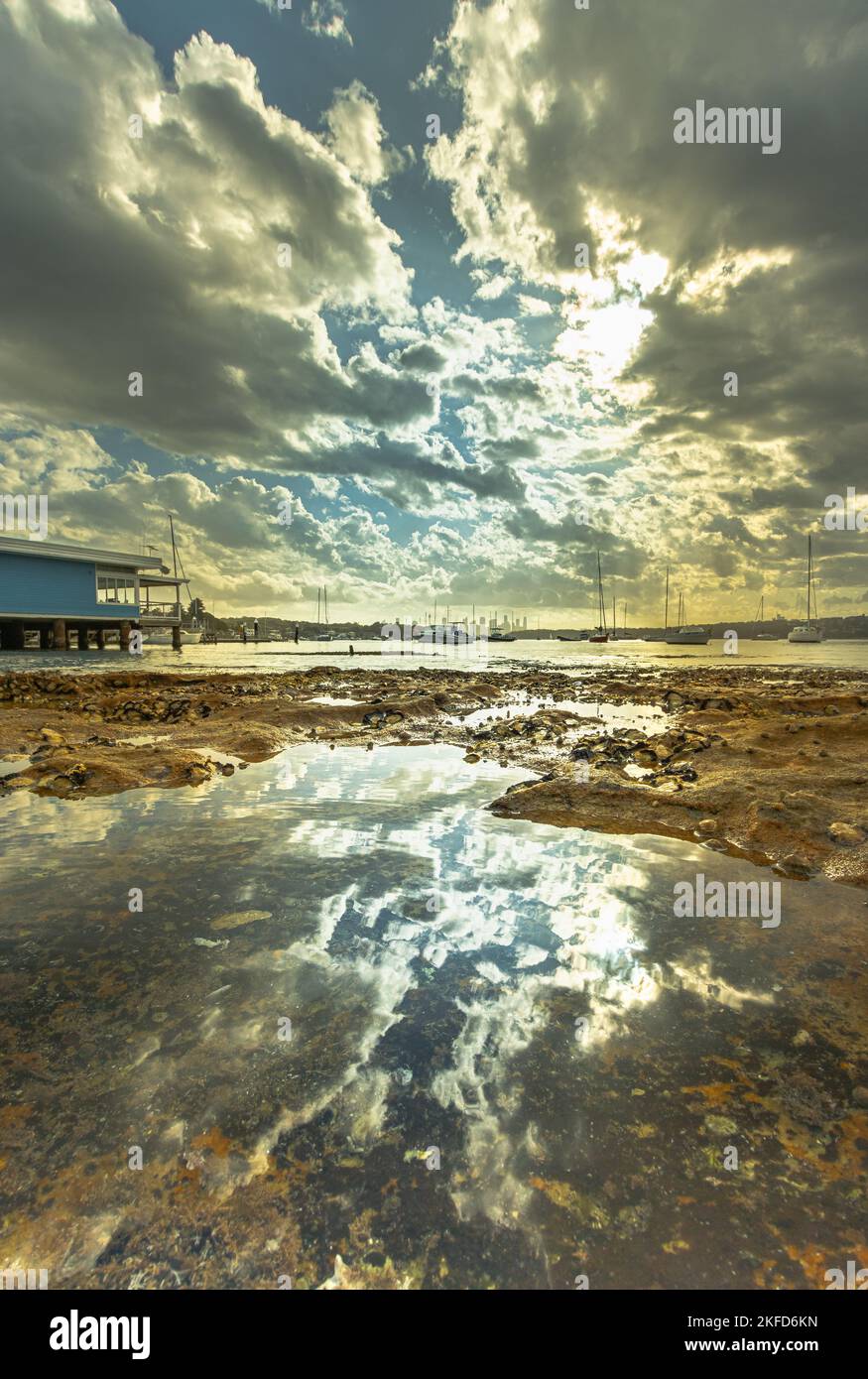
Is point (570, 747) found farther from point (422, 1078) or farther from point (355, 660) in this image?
point (355, 660)

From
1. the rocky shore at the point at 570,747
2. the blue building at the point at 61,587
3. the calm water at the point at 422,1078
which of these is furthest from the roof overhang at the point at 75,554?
the calm water at the point at 422,1078

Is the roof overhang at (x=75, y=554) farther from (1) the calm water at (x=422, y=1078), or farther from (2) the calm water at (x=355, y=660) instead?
(1) the calm water at (x=422, y=1078)

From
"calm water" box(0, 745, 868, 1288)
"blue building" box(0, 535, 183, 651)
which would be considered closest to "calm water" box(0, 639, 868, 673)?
"blue building" box(0, 535, 183, 651)

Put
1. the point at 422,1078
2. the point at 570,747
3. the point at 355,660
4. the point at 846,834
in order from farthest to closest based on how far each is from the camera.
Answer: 1. the point at 355,660
2. the point at 570,747
3. the point at 846,834
4. the point at 422,1078

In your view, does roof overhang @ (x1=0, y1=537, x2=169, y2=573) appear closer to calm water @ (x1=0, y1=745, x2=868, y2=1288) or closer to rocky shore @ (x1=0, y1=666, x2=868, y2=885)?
rocky shore @ (x1=0, y1=666, x2=868, y2=885)

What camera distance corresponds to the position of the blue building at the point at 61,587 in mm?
52062

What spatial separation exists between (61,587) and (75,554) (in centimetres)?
382

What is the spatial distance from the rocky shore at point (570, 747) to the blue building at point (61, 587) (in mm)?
42067

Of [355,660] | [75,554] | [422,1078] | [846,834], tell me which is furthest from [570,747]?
[75,554]

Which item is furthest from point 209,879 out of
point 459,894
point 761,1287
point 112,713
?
point 112,713

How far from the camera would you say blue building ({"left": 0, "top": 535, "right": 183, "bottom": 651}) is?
2050 inches

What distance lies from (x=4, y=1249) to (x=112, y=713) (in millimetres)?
14426

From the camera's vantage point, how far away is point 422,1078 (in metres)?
2.28

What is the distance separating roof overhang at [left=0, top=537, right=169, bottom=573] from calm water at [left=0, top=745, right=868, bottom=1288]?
59.8 metres
